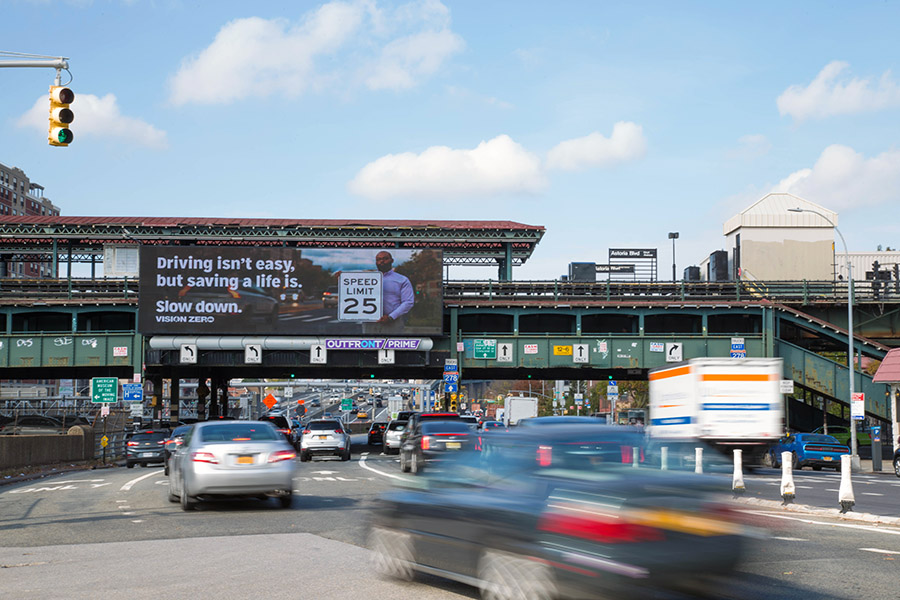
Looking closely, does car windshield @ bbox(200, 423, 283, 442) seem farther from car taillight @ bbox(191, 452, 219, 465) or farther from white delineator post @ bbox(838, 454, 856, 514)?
white delineator post @ bbox(838, 454, 856, 514)

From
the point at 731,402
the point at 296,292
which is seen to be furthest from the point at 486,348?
the point at 731,402

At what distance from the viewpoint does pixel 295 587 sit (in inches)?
365

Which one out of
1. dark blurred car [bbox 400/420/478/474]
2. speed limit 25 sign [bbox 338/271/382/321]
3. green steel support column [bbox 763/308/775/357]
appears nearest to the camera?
dark blurred car [bbox 400/420/478/474]

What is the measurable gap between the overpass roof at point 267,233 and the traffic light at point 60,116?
3866cm

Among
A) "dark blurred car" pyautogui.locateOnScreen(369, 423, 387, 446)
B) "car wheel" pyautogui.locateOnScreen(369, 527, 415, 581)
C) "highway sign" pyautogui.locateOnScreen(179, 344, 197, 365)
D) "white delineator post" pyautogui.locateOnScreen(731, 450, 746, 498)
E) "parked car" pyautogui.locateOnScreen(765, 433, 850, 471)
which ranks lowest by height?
"dark blurred car" pyautogui.locateOnScreen(369, 423, 387, 446)

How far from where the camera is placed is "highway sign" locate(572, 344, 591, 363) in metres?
52.6

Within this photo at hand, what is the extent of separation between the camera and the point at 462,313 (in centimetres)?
5438

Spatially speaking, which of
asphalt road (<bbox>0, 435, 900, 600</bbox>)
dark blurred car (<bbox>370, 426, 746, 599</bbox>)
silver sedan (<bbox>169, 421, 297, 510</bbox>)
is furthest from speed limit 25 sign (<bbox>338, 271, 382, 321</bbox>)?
dark blurred car (<bbox>370, 426, 746, 599</bbox>)

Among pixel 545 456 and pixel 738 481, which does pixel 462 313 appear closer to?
pixel 738 481

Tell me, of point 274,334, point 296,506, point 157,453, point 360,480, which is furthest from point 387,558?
point 274,334

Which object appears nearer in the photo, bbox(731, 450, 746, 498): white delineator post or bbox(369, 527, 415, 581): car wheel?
bbox(369, 527, 415, 581): car wheel

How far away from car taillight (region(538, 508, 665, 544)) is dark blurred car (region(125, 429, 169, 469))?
106ft

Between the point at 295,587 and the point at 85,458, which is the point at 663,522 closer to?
the point at 295,587

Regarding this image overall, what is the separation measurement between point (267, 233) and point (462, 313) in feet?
39.7
